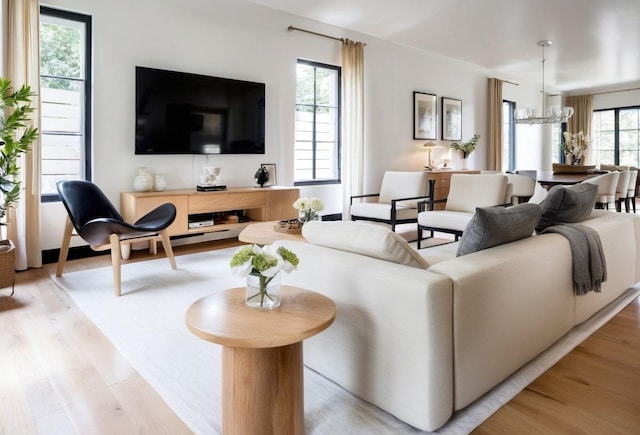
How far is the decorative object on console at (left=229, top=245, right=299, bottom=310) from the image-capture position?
146cm

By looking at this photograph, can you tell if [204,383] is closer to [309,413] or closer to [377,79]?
[309,413]

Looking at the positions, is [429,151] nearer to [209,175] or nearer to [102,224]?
[209,175]

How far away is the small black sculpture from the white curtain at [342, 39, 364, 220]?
1456mm

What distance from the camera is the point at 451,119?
8.21 metres

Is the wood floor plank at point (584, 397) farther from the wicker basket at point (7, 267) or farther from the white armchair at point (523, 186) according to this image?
the white armchair at point (523, 186)

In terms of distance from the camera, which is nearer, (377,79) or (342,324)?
(342,324)

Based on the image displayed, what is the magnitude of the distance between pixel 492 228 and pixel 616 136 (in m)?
11.3

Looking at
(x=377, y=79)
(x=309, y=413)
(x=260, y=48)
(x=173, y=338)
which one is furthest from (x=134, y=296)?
(x=377, y=79)

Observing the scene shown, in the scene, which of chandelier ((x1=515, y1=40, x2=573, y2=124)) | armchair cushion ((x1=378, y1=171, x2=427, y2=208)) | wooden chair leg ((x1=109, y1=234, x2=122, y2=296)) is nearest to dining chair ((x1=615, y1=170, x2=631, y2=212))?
chandelier ((x1=515, y1=40, x2=573, y2=124))

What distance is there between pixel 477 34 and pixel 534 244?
5.39m

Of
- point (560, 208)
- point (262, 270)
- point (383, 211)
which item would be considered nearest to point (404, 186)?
point (383, 211)

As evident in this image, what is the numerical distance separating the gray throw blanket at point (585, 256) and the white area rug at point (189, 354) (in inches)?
12.0

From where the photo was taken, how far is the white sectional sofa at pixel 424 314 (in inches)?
60.1

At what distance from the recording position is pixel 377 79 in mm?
6762
